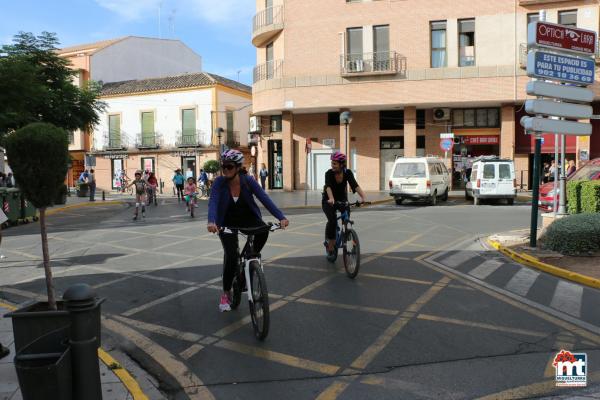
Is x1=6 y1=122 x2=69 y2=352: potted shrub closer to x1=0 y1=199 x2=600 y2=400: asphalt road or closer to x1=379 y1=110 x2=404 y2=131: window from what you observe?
x1=0 y1=199 x2=600 y2=400: asphalt road

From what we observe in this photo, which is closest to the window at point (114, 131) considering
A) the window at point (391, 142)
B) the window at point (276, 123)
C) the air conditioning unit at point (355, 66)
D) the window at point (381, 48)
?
the window at point (276, 123)

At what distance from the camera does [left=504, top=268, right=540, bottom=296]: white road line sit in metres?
6.88

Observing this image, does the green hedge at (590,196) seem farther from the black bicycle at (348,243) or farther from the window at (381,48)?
the window at (381,48)

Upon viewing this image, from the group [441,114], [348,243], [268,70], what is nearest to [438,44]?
[441,114]

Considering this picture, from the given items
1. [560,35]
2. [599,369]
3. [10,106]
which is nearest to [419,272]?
[599,369]

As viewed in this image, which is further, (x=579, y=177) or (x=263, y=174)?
(x=263, y=174)

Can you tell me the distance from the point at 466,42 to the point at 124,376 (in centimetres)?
2782

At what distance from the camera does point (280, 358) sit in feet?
14.8

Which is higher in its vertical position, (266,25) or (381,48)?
(266,25)

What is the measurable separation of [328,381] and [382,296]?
2609mm

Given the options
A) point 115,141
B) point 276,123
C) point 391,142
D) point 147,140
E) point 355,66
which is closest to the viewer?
point 355,66

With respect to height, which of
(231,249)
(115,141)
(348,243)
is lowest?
(348,243)

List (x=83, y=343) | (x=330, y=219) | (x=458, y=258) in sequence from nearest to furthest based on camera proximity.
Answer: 1. (x=83, y=343)
2. (x=330, y=219)
3. (x=458, y=258)

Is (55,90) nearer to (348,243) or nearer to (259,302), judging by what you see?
(348,243)
